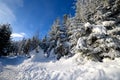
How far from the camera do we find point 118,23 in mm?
16391

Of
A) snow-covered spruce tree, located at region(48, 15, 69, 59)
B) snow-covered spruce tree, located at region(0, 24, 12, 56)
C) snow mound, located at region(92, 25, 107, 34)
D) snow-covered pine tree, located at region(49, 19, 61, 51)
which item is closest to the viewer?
snow mound, located at region(92, 25, 107, 34)

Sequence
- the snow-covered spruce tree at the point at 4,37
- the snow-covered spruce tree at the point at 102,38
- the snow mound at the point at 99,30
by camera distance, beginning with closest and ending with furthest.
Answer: the snow-covered spruce tree at the point at 102,38 < the snow mound at the point at 99,30 < the snow-covered spruce tree at the point at 4,37

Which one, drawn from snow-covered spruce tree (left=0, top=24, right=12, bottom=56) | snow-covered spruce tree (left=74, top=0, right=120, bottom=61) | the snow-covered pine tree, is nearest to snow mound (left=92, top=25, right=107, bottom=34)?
snow-covered spruce tree (left=74, top=0, right=120, bottom=61)

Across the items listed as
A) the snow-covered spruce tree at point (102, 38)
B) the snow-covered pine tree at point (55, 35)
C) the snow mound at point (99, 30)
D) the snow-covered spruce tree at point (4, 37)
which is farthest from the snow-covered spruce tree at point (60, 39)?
the snow mound at point (99, 30)

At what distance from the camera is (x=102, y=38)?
14.3 m

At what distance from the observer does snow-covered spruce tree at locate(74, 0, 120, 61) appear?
13655mm

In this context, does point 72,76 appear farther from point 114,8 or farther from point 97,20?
point 114,8

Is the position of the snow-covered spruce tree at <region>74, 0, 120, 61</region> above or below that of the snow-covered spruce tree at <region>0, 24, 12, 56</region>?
below

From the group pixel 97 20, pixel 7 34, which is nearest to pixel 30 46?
pixel 7 34

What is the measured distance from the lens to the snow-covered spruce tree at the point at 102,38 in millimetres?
13655

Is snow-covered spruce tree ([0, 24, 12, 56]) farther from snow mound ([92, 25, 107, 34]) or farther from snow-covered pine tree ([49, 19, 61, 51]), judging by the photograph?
Answer: snow mound ([92, 25, 107, 34])

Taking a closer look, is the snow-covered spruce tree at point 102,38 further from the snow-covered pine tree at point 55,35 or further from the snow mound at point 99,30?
the snow-covered pine tree at point 55,35

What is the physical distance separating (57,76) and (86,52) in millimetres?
5191

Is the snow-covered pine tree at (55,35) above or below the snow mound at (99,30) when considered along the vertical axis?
above
